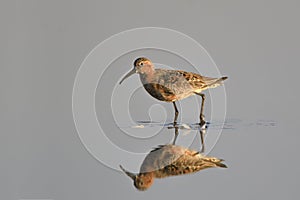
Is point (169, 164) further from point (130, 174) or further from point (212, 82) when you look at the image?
point (212, 82)

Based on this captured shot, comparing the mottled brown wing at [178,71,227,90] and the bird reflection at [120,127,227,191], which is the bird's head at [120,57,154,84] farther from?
the bird reflection at [120,127,227,191]

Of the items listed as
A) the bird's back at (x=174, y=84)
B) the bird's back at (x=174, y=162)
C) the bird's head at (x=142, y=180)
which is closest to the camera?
the bird's head at (x=142, y=180)

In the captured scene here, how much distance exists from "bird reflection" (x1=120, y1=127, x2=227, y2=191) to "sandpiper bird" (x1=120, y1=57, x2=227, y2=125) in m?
0.49

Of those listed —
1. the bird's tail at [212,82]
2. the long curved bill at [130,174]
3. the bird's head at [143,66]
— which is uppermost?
the bird's head at [143,66]

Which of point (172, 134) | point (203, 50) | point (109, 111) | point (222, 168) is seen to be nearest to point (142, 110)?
point (109, 111)

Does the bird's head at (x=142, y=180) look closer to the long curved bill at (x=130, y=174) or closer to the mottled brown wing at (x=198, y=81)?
the long curved bill at (x=130, y=174)

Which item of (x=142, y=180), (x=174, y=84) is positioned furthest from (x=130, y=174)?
(x=174, y=84)

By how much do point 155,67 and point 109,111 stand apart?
323mm

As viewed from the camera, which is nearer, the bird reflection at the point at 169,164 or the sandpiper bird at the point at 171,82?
the bird reflection at the point at 169,164

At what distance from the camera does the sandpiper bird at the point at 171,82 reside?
2.29 m

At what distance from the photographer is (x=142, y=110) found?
2.37 meters

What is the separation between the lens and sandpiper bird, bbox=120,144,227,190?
1525 millimetres

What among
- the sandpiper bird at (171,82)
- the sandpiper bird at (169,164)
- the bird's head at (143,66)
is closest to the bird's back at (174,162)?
the sandpiper bird at (169,164)

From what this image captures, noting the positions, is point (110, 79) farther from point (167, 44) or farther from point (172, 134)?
point (172, 134)
